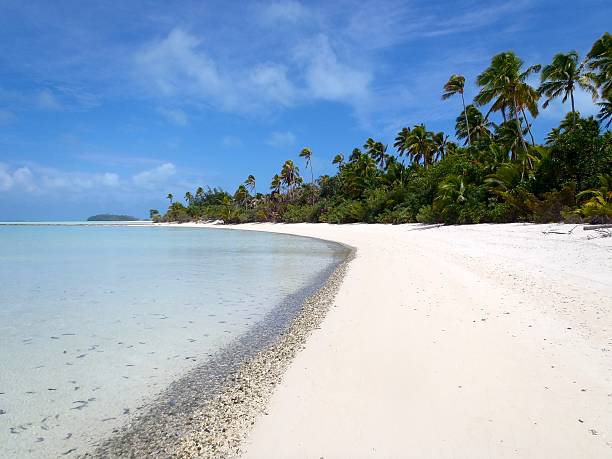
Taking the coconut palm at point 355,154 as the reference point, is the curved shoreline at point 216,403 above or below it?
below

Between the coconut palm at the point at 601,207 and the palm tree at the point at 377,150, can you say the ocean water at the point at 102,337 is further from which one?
the palm tree at the point at 377,150

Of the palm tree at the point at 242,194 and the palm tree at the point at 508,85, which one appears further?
the palm tree at the point at 242,194

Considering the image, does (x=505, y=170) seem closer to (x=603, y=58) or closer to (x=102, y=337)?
(x=603, y=58)

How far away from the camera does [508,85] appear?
23.6 metres

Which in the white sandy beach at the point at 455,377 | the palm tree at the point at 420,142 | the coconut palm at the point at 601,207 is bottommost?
the white sandy beach at the point at 455,377

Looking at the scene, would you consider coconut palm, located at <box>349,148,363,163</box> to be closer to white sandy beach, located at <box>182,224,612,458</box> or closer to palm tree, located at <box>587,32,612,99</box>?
palm tree, located at <box>587,32,612,99</box>

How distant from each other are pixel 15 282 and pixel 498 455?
13.7m

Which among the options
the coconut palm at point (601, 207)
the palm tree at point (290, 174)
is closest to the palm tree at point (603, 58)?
the coconut palm at point (601, 207)

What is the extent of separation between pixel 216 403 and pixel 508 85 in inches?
1059

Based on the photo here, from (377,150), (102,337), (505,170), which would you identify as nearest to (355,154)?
(377,150)

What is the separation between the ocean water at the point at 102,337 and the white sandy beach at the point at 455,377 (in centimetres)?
164

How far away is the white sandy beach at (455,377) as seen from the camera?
2.58m

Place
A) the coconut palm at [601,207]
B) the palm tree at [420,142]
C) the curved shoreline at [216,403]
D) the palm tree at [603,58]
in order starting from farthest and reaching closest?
the palm tree at [420,142]
the palm tree at [603,58]
the coconut palm at [601,207]
the curved shoreline at [216,403]

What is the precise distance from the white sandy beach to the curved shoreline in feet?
0.70
